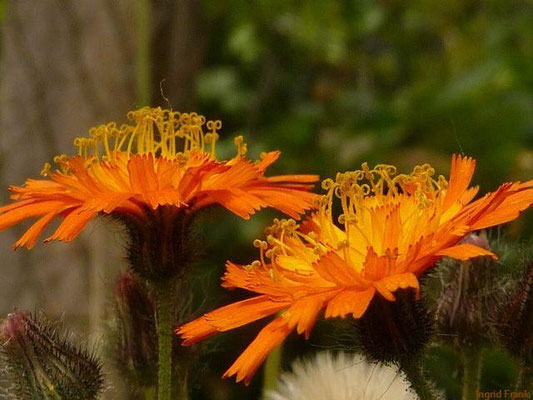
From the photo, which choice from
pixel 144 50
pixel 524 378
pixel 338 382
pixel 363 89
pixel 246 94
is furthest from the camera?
pixel 363 89

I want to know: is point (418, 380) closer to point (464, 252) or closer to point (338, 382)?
point (464, 252)

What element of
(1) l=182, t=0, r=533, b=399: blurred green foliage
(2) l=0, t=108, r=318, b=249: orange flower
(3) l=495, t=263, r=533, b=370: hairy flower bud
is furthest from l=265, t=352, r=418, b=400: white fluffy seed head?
(1) l=182, t=0, r=533, b=399: blurred green foliage

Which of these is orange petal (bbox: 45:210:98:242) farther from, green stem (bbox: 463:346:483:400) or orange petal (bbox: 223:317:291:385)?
green stem (bbox: 463:346:483:400)

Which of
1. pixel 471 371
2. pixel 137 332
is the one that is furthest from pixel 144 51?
pixel 471 371

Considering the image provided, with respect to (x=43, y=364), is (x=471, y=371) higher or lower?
lower

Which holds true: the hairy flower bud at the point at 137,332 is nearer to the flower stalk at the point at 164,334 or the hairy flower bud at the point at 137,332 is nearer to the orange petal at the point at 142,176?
the flower stalk at the point at 164,334

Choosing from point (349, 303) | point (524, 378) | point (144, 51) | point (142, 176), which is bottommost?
point (524, 378)

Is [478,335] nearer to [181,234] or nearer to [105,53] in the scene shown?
[181,234]
